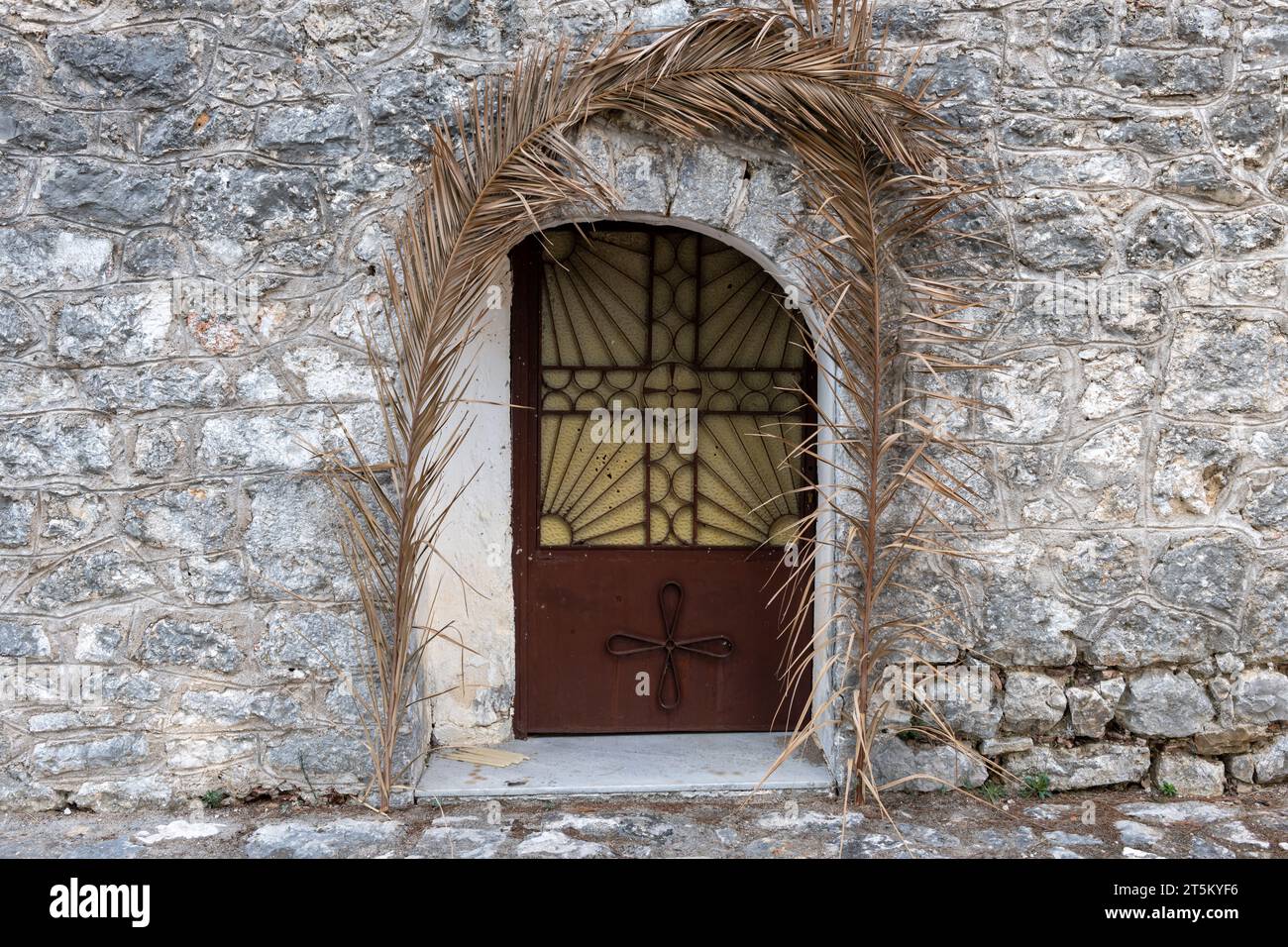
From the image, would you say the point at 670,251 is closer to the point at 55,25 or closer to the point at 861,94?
the point at 861,94

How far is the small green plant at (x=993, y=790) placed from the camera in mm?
3250

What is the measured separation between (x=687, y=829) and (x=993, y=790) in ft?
3.36

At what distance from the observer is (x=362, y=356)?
3.13m

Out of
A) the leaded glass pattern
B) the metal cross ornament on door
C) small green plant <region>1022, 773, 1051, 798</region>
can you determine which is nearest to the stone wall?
small green plant <region>1022, 773, 1051, 798</region>

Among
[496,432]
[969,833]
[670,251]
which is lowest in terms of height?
[969,833]

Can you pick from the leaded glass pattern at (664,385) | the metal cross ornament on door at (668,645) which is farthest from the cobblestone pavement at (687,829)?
the leaded glass pattern at (664,385)

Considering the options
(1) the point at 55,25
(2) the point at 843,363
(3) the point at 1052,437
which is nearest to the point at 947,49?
(2) the point at 843,363

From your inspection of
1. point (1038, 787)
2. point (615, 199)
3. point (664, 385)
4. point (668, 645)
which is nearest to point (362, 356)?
point (615, 199)

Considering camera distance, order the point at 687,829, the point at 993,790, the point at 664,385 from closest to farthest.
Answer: the point at 687,829
the point at 993,790
the point at 664,385

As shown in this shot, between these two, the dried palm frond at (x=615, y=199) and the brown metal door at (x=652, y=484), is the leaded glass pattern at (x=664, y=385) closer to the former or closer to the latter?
the brown metal door at (x=652, y=484)

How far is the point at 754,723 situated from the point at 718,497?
87cm

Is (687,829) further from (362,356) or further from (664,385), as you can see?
(362,356)

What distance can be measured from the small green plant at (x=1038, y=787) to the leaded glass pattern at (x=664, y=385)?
1182 mm

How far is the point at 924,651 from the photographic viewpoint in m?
3.26
